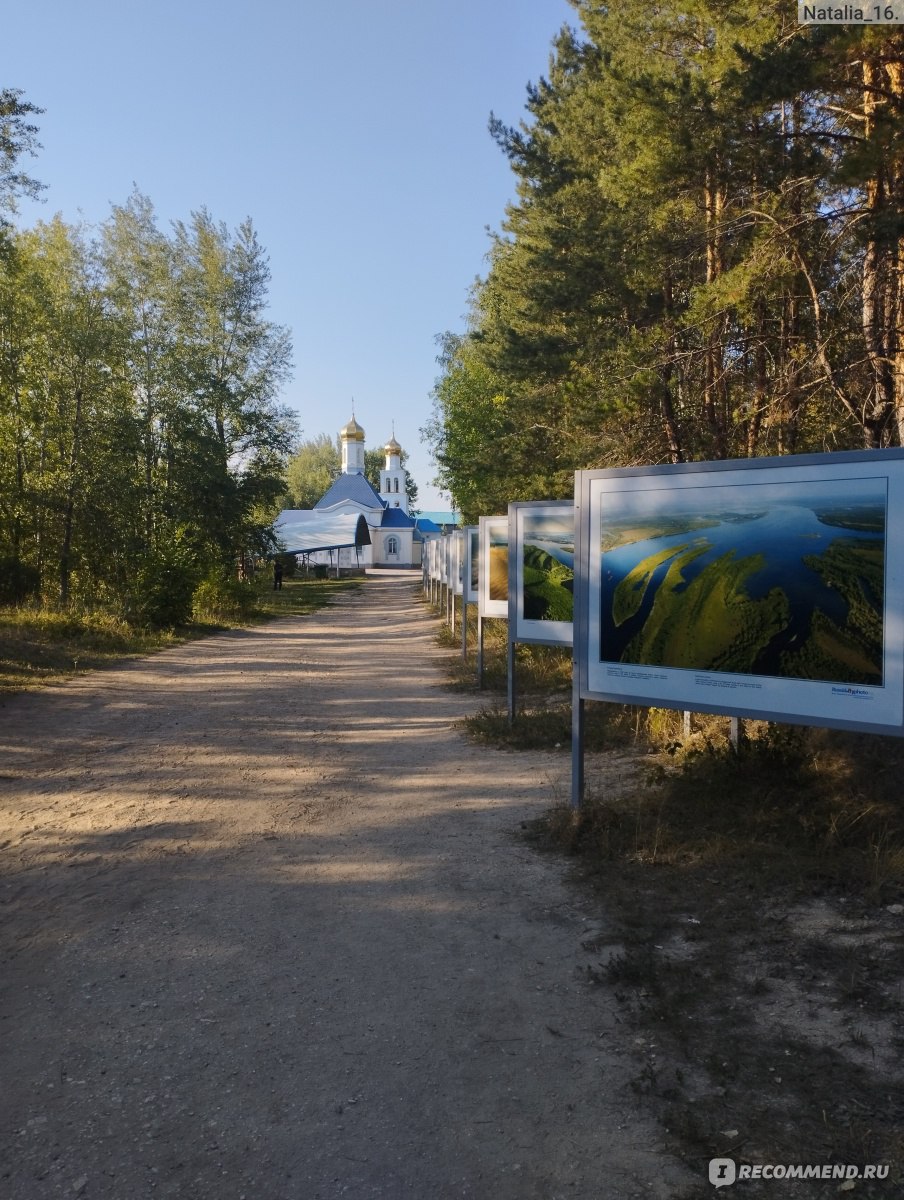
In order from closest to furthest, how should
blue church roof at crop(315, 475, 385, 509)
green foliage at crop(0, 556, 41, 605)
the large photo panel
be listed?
the large photo panel
green foliage at crop(0, 556, 41, 605)
blue church roof at crop(315, 475, 385, 509)

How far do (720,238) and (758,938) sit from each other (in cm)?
954

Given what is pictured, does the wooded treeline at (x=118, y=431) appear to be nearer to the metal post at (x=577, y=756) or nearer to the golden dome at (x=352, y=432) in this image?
the metal post at (x=577, y=756)

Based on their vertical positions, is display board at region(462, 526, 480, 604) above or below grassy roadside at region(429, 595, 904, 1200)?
above

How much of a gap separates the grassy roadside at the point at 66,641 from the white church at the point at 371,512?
4597 centimetres

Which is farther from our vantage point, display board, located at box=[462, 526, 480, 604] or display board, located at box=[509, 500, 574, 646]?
display board, located at box=[462, 526, 480, 604]

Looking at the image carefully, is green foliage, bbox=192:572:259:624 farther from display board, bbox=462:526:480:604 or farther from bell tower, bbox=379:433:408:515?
bell tower, bbox=379:433:408:515

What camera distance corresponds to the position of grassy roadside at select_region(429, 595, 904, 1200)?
2932mm

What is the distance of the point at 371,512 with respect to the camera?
91188 millimetres

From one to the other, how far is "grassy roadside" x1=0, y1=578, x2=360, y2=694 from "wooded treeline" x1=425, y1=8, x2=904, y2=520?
8641 millimetres

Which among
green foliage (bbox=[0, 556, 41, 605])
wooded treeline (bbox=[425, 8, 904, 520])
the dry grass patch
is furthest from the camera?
green foliage (bbox=[0, 556, 41, 605])

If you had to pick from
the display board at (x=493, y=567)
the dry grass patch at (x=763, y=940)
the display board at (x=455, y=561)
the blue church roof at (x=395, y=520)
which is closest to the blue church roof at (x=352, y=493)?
the blue church roof at (x=395, y=520)

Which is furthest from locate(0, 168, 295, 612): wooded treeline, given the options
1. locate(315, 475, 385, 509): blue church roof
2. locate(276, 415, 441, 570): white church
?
locate(315, 475, 385, 509): blue church roof

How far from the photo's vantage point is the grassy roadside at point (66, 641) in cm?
1352

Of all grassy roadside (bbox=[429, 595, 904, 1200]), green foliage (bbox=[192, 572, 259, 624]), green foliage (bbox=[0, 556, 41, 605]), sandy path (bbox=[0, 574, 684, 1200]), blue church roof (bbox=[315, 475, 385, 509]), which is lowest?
sandy path (bbox=[0, 574, 684, 1200])
